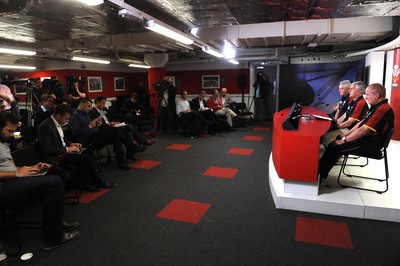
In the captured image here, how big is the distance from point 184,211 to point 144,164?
7.10 ft

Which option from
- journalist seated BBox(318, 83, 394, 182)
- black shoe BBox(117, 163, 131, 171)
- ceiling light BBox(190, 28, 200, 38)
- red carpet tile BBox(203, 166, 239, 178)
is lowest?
red carpet tile BBox(203, 166, 239, 178)

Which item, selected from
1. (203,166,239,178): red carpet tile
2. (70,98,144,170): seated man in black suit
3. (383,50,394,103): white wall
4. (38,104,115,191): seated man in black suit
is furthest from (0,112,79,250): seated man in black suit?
(383,50,394,103): white wall

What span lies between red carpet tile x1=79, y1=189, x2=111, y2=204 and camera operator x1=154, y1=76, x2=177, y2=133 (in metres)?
4.44

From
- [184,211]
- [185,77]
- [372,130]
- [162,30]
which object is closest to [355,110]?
[372,130]

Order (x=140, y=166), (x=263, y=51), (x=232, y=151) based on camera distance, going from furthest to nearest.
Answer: (x=263, y=51) → (x=232, y=151) → (x=140, y=166)

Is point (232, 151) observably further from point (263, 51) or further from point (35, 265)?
point (263, 51)

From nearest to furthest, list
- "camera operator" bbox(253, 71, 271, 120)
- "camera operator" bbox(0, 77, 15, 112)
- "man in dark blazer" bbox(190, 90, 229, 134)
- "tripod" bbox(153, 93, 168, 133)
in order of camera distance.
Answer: "camera operator" bbox(0, 77, 15, 112) → "tripod" bbox(153, 93, 168, 133) → "man in dark blazer" bbox(190, 90, 229, 134) → "camera operator" bbox(253, 71, 271, 120)

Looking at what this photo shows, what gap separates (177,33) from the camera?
4672mm

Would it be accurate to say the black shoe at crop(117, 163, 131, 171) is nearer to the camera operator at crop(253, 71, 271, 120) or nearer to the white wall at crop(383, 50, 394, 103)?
the white wall at crop(383, 50, 394, 103)

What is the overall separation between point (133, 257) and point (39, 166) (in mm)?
1353

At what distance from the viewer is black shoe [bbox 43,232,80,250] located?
2.51 meters

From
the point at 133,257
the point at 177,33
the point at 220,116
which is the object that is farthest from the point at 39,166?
the point at 220,116

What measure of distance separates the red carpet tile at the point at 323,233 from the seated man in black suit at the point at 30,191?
2360 mm

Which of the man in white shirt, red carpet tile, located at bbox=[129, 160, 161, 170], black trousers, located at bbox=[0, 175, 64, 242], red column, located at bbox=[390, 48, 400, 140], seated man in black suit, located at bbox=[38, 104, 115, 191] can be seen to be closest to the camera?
black trousers, located at bbox=[0, 175, 64, 242]
